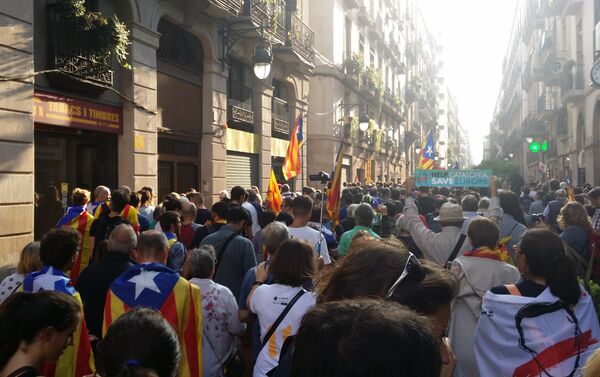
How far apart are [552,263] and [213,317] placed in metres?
2.42

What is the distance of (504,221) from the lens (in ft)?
21.5

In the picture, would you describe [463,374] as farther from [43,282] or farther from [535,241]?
[43,282]

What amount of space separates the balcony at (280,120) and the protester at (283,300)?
53.5ft

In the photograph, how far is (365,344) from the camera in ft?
4.14

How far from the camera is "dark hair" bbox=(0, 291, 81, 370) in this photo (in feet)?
7.82

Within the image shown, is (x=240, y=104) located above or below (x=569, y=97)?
below

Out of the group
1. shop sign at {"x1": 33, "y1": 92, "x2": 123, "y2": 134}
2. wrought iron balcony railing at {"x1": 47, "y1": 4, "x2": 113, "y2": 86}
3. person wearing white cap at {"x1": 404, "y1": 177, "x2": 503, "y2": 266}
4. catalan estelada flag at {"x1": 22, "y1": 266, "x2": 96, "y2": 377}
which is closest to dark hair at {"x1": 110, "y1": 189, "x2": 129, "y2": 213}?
catalan estelada flag at {"x1": 22, "y1": 266, "x2": 96, "y2": 377}

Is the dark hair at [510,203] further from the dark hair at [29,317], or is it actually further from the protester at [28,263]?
the dark hair at [29,317]

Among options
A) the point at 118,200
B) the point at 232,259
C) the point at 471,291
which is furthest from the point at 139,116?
the point at 471,291

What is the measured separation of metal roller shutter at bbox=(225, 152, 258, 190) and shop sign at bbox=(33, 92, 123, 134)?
5464 millimetres

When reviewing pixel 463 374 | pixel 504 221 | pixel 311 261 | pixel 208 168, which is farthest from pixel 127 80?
pixel 463 374

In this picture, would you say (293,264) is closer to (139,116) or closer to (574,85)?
(139,116)

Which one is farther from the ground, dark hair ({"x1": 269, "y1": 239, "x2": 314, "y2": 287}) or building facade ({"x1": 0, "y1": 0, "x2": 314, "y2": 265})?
building facade ({"x1": 0, "y1": 0, "x2": 314, "y2": 265})

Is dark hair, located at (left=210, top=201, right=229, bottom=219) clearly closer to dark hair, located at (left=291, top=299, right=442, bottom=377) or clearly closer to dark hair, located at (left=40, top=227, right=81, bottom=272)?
dark hair, located at (left=40, top=227, right=81, bottom=272)
